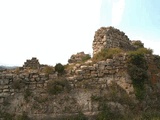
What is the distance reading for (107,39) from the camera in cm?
1773

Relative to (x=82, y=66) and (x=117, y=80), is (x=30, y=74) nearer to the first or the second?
(x=82, y=66)

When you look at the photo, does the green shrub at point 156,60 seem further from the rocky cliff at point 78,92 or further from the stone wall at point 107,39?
the stone wall at point 107,39

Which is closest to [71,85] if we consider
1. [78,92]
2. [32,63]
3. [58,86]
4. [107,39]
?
[78,92]

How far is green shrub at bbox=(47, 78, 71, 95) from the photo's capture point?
557 inches

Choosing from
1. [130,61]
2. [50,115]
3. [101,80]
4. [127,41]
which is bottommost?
[50,115]

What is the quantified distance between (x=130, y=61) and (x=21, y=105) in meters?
5.68

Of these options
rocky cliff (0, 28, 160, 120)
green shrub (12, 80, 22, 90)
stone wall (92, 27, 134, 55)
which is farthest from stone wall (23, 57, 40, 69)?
green shrub (12, 80, 22, 90)

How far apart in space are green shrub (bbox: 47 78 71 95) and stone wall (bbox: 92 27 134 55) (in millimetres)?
4177

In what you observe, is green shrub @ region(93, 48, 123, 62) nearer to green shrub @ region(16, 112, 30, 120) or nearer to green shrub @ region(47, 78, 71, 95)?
green shrub @ region(47, 78, 71, 95)

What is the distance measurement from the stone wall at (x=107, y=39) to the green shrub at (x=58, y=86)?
4177 mm

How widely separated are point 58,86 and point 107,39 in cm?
508

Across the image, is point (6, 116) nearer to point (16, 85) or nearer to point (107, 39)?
point (16, 85)

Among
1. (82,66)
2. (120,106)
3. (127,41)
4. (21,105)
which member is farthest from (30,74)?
(127,41)

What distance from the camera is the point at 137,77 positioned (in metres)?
14.4
